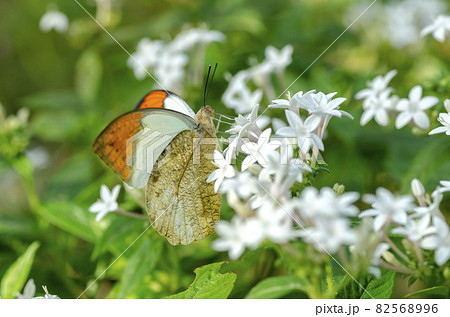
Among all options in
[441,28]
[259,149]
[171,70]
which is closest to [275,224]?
[259,149]

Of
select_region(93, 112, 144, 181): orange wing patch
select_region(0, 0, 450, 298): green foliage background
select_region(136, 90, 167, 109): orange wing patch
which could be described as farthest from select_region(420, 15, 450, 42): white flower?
select_region(93, 112, 144, 181): orange wing patch

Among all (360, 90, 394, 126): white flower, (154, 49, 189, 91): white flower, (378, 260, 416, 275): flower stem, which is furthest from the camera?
(154, 49, 189, 91): white flower

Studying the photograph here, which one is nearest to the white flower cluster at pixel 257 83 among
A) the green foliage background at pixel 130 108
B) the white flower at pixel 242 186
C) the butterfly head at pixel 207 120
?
the green foliage background at pixel 130 108

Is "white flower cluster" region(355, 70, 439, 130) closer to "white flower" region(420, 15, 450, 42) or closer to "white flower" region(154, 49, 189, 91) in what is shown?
"white flower" region(420, 15, 450, 42)

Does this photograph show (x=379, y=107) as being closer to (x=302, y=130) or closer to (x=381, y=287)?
(x=302, y=130)

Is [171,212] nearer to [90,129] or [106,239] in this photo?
[106,239]
